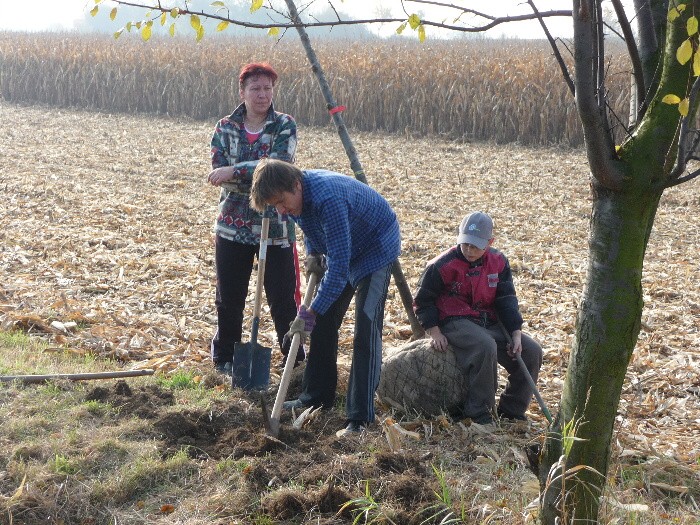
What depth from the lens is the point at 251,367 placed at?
5.59 meters

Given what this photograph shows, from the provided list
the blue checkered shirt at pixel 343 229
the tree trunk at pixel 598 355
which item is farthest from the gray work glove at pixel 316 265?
the tree trunk at pixel 598 355

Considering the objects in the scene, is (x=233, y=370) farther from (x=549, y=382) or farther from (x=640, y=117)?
(x=640, y=117)

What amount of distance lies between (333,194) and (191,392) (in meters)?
1.71

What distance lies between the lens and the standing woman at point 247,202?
5.61 metres

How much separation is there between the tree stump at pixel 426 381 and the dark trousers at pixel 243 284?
85cm

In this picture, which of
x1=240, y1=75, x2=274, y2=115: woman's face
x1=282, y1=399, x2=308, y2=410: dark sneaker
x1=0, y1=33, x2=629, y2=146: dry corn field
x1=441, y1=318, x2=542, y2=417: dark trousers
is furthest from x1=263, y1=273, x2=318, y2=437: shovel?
x1=0, y1=33, x2=629, y2=146: dry corn field

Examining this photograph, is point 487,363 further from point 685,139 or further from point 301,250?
point 301,250

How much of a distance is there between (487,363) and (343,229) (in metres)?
1.21

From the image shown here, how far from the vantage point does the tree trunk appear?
9.58 ft

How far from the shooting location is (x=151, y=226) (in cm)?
1072

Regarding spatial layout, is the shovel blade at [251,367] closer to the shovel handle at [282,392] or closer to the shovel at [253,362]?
the shovel at [253,362]

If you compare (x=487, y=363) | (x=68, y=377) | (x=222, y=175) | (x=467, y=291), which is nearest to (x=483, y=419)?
(x=487, y=363)

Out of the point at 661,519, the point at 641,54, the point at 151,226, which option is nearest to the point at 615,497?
the point at 661,519

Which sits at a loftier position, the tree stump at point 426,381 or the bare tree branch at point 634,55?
the bare tree branch at point 634,55
